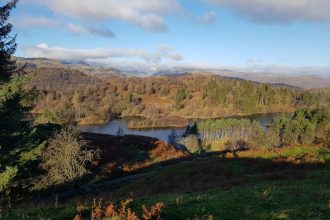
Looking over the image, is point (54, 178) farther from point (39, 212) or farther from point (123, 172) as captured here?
point (39, 212)

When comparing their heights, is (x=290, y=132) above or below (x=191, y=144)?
above

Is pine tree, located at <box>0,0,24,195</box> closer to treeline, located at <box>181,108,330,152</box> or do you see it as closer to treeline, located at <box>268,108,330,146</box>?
treeline, located at <box>181,108,330,152</box>

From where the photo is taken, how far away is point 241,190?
19766mm

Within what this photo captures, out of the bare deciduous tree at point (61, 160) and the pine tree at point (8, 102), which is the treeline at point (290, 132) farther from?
the pine tree at point (8, 102)

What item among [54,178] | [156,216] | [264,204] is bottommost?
[54,178]

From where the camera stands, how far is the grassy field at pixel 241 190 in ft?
41.4

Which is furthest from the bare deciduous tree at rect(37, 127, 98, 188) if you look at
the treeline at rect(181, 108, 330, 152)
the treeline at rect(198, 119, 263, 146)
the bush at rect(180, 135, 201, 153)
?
the treeline at rect(198, 119, 263, 146)

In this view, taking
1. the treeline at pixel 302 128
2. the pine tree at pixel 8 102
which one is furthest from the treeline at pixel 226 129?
the pine tree at pixel 8 102

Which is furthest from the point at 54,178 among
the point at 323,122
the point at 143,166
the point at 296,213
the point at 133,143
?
the point at 323,122

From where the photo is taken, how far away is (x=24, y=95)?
30.4 meters

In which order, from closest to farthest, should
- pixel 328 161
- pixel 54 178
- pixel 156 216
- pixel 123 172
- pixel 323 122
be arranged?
pixel 156 216 → pixel 328 161 → pixel 54 178 → pixel 123 172 → pixel 323 122

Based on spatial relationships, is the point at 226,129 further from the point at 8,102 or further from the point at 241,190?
the point at 241,190

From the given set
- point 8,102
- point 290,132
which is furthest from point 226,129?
point 8,102

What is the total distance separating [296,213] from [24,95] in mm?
24078
